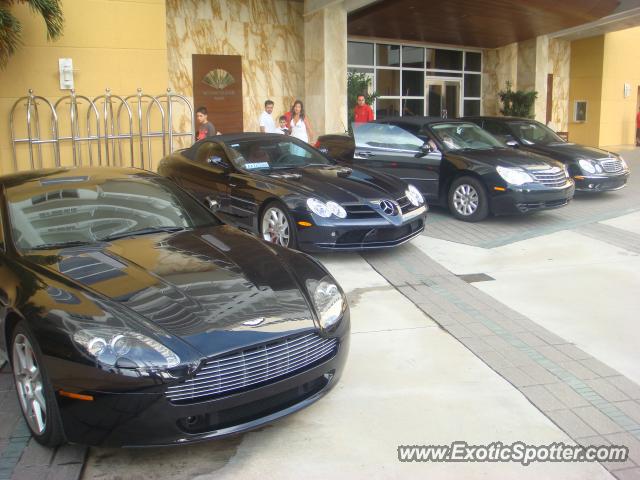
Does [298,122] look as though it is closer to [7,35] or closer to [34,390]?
[7,35]

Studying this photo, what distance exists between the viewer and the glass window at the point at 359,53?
58.5ft

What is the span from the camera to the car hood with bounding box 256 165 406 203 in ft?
22.5

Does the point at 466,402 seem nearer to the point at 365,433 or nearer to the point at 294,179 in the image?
the point at 365,433

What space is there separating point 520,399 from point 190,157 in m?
5.90

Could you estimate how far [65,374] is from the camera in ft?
9.77

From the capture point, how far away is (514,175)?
8805 mm

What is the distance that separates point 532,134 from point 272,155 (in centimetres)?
614

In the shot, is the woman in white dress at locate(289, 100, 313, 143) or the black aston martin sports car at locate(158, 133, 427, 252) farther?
the woman in white dress at locate(289, 100, 313, 143)

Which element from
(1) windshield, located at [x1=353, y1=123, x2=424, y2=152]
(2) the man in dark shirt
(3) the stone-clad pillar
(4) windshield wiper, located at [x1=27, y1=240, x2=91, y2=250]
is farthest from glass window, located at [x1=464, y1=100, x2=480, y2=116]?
(4) windshield wiper, located at [x1=27, y1=240, x2=91, y2=250]

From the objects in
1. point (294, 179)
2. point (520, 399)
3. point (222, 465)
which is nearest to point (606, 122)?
point (294, 179)

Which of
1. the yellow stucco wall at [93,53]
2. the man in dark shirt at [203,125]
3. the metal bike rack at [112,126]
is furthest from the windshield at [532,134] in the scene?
the metal bike rack at [112,126]

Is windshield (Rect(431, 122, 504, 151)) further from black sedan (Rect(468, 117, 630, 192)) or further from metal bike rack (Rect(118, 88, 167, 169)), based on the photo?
metal bike rack (Rect(118, 88, 167, 169))

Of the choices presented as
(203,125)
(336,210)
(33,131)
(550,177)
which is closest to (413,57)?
(203,125)

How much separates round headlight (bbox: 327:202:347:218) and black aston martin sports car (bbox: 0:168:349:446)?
2.41 metres
